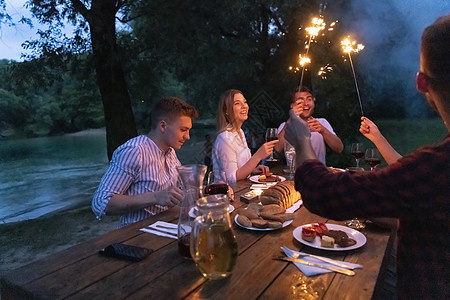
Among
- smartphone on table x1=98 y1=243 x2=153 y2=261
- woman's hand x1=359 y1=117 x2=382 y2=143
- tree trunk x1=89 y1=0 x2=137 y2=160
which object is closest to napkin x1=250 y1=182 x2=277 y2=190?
woman's hand x1=359 y1=117 x2=382 y2=143

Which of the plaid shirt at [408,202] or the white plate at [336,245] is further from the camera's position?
the white plate at [336,245]

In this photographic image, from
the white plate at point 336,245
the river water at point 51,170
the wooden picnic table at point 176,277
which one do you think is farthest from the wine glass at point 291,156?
the river water at point 51,170

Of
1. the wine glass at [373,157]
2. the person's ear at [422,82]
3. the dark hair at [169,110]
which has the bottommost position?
the wine glass at [373,157]

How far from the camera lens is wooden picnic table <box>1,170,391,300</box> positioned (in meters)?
1.23

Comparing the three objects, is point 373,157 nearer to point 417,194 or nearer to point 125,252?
point 417,194

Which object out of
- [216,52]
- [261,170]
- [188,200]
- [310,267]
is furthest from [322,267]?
[216,52]

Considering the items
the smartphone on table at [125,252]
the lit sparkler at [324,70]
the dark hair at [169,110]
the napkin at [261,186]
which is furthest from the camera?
the lit sparkler at [324,70]

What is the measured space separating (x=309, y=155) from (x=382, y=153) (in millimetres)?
1406

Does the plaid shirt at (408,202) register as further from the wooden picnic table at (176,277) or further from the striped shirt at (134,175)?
the striped shirt at (134,175)

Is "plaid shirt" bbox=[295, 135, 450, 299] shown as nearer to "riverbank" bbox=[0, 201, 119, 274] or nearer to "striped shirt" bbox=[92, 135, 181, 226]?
"striped shirt" bbox=[92, 135, 181, 226]

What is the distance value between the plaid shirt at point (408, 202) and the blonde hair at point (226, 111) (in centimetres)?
238

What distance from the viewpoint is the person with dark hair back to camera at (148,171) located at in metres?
2.15

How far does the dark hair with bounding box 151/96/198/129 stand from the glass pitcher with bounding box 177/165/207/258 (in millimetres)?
939

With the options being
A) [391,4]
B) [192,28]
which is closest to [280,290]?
[192,28]
